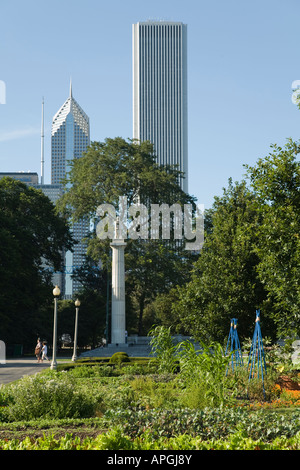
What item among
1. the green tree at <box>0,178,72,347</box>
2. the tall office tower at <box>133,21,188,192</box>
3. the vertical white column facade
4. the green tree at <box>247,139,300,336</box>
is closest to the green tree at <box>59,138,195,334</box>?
the green tree at <box>0,178,72,347</box>

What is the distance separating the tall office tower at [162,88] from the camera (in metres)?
158

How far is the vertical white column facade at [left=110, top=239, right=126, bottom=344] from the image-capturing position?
39.8 m

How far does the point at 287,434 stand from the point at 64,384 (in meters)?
4.75

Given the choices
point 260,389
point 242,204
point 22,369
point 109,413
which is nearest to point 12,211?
point 22,369

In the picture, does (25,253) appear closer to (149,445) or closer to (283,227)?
(283,227)

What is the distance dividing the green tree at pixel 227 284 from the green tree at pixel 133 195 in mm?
19425

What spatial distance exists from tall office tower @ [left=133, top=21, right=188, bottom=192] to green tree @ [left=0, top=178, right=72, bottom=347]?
363 feet

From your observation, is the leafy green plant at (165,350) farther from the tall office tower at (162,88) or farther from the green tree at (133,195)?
the tall office tower at (162,88)

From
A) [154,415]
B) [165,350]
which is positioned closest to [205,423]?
[154,415]

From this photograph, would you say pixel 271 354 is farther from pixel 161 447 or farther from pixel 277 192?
pixel 161 447

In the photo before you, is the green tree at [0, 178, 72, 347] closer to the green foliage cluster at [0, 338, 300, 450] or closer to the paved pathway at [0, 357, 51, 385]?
the paved pathway at [0, 357, 51, 385]

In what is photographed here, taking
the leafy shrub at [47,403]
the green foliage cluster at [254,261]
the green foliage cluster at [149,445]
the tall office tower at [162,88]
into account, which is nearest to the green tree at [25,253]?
the green foliage cluster at [254,261]

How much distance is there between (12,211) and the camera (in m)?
46.1

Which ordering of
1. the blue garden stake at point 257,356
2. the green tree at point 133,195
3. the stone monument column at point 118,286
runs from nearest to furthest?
the blue garden stake at point 257,356 → the stone monument column at point 118,286 → the green tree at point 133,195
